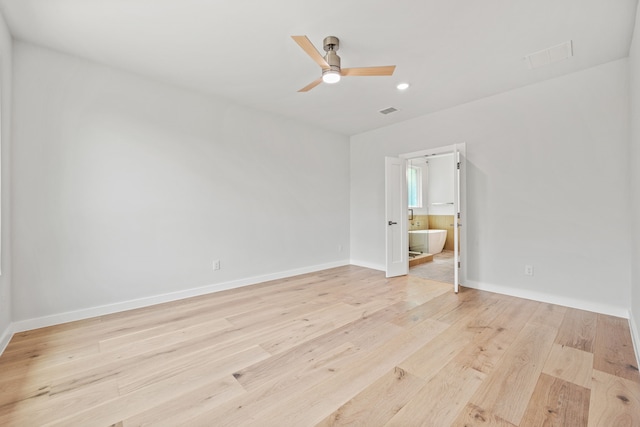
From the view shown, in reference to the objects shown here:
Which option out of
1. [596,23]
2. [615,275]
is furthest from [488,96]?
[615,275]

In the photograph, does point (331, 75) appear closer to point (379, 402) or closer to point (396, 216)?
point (379, 402)

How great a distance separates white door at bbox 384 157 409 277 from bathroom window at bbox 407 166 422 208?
2.96 meters

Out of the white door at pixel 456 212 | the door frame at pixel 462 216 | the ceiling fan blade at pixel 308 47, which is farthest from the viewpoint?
the door frame at pixel 462 216

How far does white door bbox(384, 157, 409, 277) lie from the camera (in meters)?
4.46

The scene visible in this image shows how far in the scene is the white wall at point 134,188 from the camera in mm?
2604

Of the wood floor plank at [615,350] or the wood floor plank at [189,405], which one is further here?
the wood floor plank at [615,350]

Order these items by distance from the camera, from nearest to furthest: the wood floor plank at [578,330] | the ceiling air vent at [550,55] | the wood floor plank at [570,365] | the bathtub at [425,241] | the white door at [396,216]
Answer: the wood floor plank at [570,365]
the wood floor plank at [578,330]
the ceiling air vent at [550,55]
the white door at [396,216]
the bathtub at [425,241]

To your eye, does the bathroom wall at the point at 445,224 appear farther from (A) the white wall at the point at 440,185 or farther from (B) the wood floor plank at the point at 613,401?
(B) the wood floor plank at the point at 613,401

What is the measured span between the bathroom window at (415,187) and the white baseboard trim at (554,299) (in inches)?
154

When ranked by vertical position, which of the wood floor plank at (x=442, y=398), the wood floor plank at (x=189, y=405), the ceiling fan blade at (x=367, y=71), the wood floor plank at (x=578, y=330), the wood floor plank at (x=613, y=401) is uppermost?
the ceiling fan blade at (x=367, y=71)

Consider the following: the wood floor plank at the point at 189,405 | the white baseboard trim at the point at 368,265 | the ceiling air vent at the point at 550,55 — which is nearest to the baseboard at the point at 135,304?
the white baseboard trim at the point at 368,265

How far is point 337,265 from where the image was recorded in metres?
5.31

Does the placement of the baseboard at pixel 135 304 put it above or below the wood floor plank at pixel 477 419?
above

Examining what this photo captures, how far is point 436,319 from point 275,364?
1.69 m
